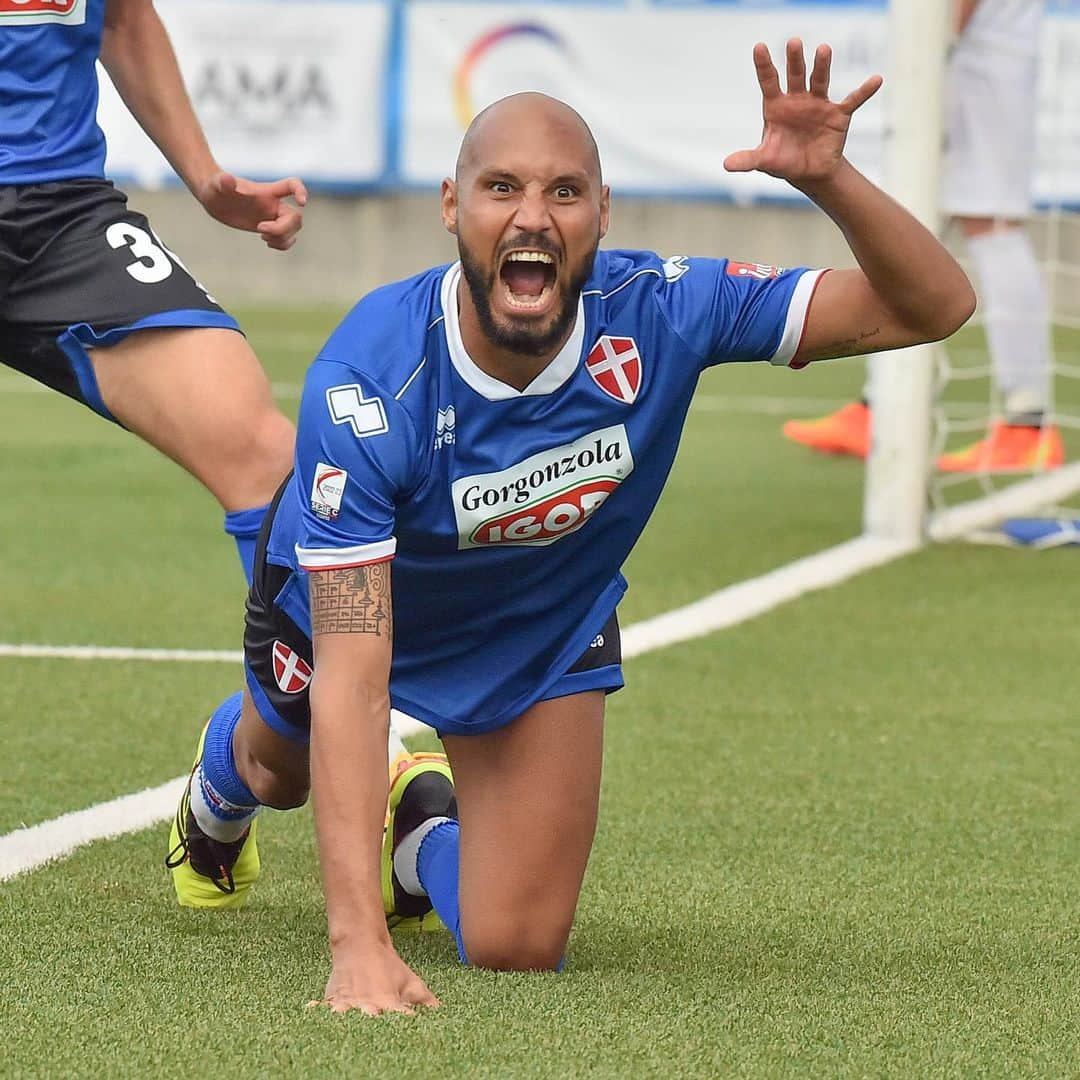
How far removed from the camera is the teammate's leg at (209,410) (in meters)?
3.75

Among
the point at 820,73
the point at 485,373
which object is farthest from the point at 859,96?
the point at 485,373

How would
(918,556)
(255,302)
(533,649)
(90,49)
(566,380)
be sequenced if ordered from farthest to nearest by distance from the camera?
(255,302)
(918,556)
(90,49)
(533,649)
(566,380)

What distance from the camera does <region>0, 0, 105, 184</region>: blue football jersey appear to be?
4.03 m

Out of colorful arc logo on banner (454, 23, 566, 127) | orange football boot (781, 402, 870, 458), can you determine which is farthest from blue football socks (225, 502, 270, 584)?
colorful arc logo on banner (454, 23, 566, 127)

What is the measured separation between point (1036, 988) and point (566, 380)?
106 centimetres

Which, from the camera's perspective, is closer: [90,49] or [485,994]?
[485,994]

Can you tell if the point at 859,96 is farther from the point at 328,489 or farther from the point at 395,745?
the point at 395,745

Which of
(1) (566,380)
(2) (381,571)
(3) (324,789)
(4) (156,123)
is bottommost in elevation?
(3) (324,789)

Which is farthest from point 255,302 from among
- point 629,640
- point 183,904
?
point 183,904

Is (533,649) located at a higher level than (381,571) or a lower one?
lower

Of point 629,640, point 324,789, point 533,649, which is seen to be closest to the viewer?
point 324,789

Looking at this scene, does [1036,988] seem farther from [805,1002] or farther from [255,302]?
[255,302]

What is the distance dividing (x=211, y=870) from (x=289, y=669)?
0.34 metres

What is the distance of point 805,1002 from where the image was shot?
288 centimetres
